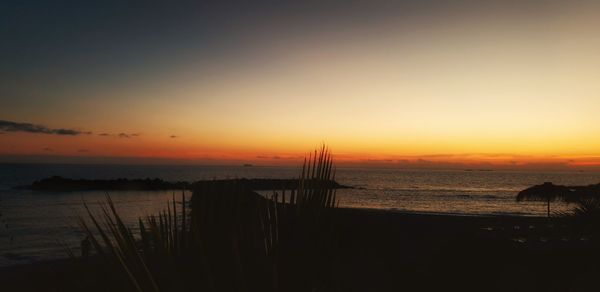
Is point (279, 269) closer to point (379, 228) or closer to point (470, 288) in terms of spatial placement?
point (470, 288)

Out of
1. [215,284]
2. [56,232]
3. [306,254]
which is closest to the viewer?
[215,284]

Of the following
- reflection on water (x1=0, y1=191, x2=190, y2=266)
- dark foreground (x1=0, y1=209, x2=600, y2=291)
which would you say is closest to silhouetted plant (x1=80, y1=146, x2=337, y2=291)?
dark foreground (x1=0, y1=209, x2=600, y2=291)

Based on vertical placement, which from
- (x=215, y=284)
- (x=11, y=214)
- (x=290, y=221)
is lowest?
(x=11, y=214)

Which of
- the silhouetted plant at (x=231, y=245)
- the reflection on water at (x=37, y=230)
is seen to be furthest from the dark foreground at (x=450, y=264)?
the silhouetted plant at (x=231, y=245)

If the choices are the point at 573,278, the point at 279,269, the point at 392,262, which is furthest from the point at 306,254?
the point at 392,262

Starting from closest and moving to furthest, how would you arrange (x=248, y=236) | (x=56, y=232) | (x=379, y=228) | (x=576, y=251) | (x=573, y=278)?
(x=248, y=236), (x=573, y=278), (x=576, y=251), (x=379, y=228), (x=56, y=232)

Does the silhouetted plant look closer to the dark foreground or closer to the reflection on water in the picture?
the dark foreground

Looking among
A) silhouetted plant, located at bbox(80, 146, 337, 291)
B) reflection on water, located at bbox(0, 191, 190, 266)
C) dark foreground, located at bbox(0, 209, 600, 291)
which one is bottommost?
reflection on water, located at bbox(0, 191, 190, 266)

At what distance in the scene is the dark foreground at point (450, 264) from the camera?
31.1 feet

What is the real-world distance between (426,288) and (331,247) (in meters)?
8.78

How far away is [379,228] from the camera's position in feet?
54.2

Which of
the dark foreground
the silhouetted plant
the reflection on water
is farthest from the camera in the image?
the reflection on water

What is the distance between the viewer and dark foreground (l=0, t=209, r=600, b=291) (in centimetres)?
949

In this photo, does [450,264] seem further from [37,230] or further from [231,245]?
[37,230]
